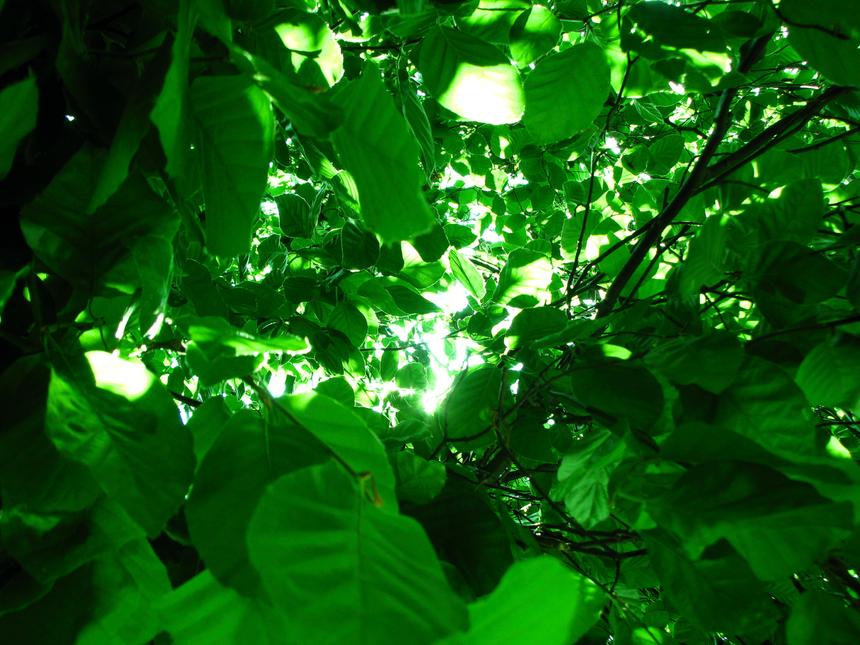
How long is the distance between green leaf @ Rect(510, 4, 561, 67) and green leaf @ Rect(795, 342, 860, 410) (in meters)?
0.55

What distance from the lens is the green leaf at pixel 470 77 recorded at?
22.7 inches

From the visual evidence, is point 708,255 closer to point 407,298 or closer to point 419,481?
point 419,481

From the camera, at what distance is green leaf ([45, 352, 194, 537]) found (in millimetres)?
348

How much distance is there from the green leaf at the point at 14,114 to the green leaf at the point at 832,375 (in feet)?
2.30

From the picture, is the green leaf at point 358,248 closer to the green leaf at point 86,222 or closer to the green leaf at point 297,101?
the green leaf at point 86,222

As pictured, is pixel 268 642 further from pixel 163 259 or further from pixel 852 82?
pixel 852 82

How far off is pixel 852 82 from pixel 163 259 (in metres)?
0.70

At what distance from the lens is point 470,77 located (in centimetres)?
59

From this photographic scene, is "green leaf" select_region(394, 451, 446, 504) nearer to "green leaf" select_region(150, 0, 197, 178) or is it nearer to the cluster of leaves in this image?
the cluster of leaves

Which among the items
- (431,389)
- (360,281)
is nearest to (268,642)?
(360,281)

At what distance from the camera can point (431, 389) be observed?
1411 millimetres

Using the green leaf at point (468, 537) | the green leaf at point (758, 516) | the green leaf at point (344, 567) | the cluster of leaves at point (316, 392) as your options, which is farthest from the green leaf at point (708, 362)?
the green leaf at point (344, 567)

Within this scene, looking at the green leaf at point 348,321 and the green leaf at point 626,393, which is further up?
the green leaf at point 626,393

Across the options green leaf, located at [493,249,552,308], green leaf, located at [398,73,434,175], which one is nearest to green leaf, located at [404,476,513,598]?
green leaf, located at [398,73,434,175]
